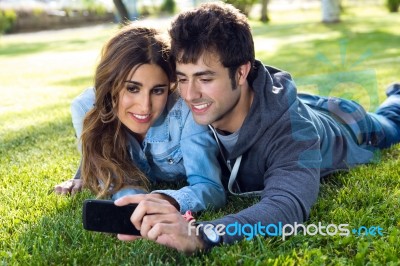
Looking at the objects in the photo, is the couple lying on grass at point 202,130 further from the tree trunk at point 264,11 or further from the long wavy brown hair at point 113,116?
the tree trunk at point 264,11

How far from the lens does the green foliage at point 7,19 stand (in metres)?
24.9

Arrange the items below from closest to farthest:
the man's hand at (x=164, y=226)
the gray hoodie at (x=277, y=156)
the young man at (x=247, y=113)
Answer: the man's hand at (x=164, y=226)
the gray hoodie at (x=277, y=156)
the young man at (x=247, y=113)

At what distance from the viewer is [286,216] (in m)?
2.55

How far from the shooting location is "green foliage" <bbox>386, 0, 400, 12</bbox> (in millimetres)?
25750

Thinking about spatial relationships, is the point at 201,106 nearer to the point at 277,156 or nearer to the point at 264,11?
the point at 277,156

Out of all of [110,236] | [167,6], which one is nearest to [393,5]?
[167,6]

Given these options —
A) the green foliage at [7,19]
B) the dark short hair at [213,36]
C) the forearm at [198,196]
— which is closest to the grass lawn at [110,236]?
the forearm at [198,196]

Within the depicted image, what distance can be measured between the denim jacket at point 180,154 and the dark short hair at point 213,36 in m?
0.43

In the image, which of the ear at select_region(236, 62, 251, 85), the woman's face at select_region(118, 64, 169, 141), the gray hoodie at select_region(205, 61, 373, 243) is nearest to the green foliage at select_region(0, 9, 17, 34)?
the woman's face at select_region(118, 64, 169, 141)

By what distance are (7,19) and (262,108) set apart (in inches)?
969

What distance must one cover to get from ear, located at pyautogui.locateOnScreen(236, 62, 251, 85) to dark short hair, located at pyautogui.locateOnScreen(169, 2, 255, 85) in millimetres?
26

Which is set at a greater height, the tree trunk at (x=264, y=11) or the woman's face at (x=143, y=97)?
the woman's face at (x=143, y=97)

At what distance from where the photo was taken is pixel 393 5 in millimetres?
25969

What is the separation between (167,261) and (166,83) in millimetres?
1197
